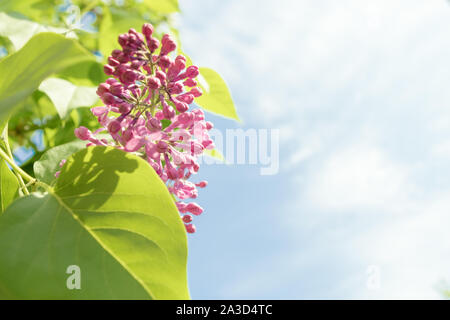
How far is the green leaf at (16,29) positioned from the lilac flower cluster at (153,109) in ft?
2.31

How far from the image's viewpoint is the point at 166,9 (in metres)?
2.01

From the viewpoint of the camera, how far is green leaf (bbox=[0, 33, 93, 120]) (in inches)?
26.5

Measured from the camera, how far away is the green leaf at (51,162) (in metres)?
1.18

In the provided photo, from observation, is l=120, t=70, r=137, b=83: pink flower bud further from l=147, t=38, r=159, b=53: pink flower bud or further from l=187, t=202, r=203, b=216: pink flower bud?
l=187, t=202, r=203, b=216: pink flower bud

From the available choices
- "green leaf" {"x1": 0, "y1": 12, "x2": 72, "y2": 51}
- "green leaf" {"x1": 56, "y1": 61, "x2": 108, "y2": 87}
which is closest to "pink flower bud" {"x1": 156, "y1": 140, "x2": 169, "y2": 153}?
"green leaf" {"x1": 56, "y1": 61, "x2": 108, "y2": 87}

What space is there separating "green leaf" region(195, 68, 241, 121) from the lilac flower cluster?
1.22 feet

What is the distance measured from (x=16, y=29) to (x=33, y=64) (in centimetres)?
97

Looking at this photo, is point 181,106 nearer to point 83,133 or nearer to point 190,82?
point 190,82

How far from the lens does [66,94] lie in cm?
152

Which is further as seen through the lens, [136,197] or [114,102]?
[114,102]

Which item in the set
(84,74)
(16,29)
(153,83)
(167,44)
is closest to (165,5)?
(84,74)
